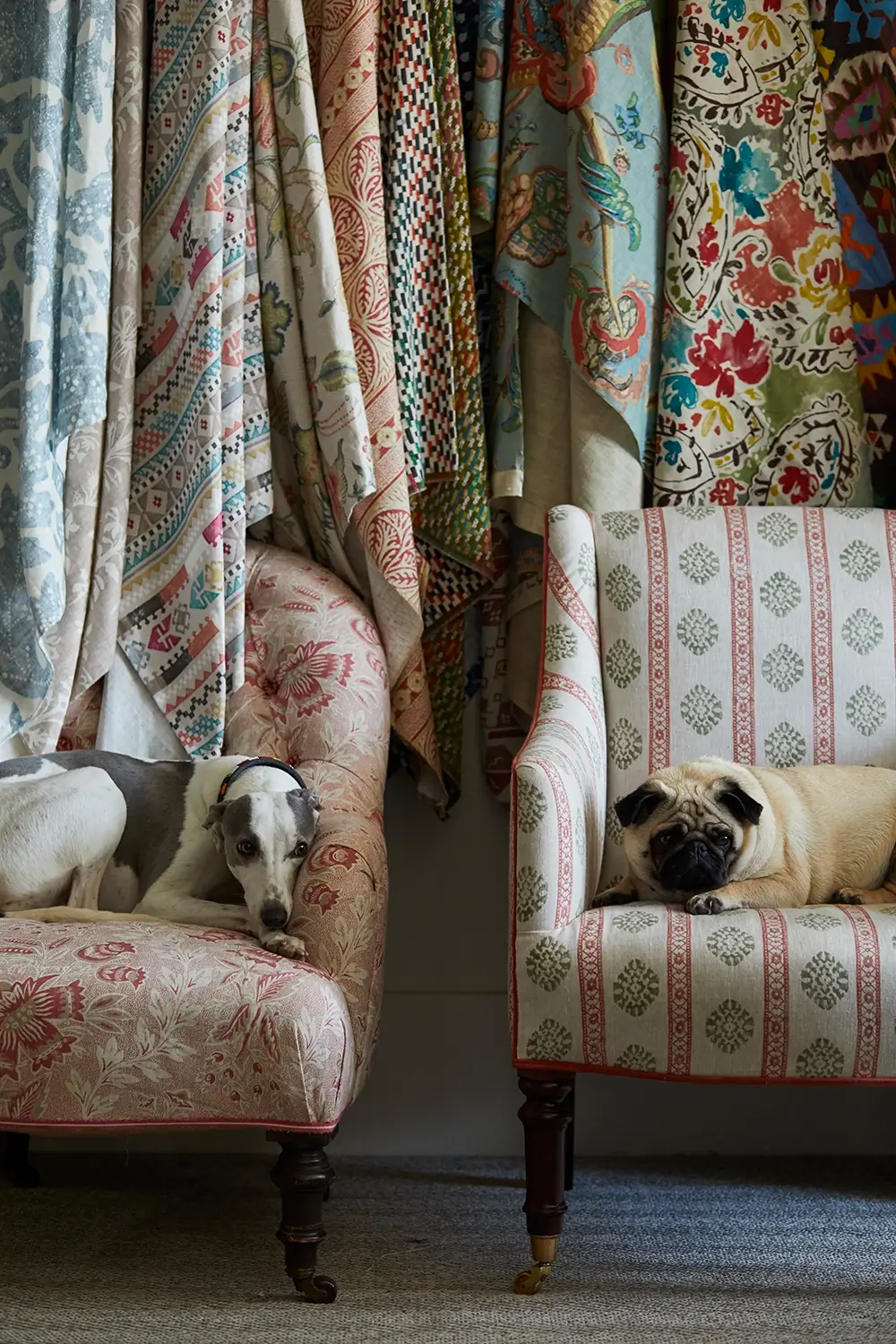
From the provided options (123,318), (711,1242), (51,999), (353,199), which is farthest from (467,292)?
(711,1242)

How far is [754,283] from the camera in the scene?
266cm

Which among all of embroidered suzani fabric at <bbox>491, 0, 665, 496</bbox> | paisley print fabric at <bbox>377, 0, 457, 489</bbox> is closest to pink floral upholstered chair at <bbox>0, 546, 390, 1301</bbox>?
paisley print fabric at <bbox>377, 0, 457, 489</bbox>

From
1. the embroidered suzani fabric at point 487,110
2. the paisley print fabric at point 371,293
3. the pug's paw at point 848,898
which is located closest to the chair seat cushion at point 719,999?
the pug's paw at point 848,898

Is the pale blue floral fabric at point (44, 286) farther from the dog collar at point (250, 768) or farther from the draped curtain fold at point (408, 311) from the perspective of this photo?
the dog collar at point (250, 768)

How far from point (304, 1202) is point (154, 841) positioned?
63 cm

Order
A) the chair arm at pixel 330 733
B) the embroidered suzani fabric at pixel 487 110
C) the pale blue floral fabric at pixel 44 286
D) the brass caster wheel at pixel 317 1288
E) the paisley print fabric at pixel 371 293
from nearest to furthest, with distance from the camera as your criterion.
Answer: the brass caster wheel at pixel 317 1288, the chair arm at pixel 330 733, the pale blue floral fabric at pixel 44 286, the paisley print fabric at pixel 371 293, the embroidered suzani fabric at pixel 487 110

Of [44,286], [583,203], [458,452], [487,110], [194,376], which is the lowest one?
[458,452]

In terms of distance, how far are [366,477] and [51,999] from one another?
3.85ft

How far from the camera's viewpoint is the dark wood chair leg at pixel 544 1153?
1.82m

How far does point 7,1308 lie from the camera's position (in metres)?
1.82

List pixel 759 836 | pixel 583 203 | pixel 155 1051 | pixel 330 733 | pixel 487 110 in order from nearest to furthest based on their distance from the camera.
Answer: pixel 155 1051 < pixel 759 836 < pixel 330 733 < pixel 583 203 < pixel 487 110

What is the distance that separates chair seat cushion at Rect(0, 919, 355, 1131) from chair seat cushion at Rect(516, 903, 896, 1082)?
12.3 inches

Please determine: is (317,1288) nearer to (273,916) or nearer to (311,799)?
(273,916)

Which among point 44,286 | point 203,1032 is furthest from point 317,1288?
point 44,286
